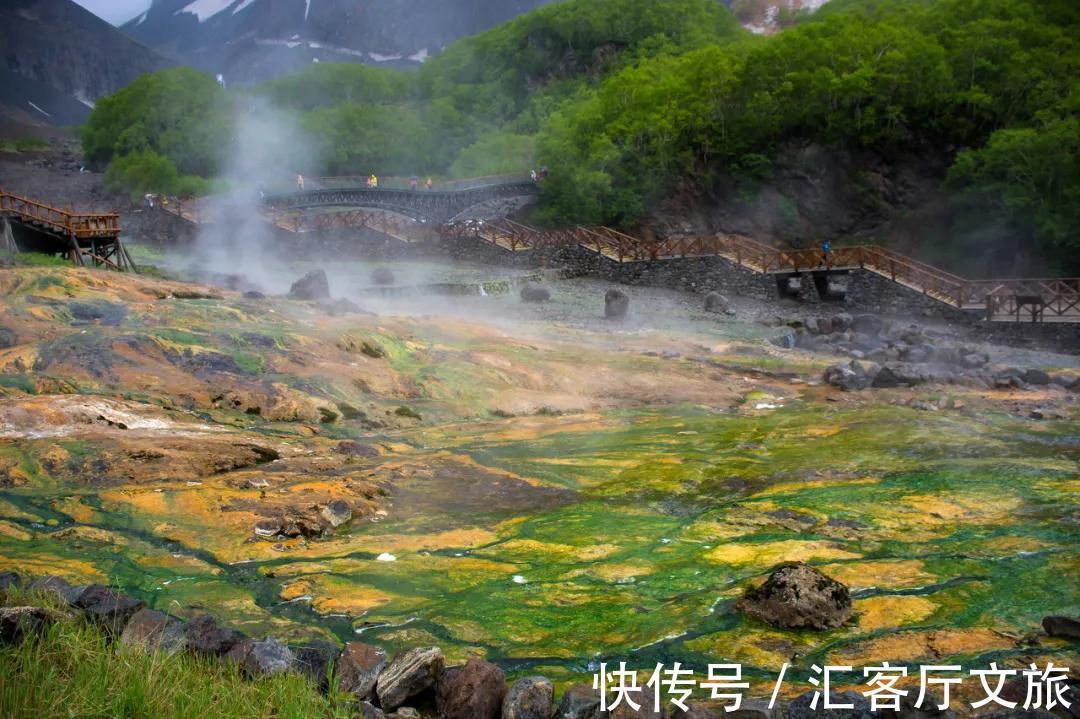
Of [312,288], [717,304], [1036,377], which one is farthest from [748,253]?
[312,288]

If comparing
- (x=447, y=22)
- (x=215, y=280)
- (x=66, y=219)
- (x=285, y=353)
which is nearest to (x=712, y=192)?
(x=215, y=280)

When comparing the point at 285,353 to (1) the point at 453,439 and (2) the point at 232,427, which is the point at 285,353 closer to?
(2) the point at 232,427

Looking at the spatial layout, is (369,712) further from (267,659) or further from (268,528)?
(268,528)

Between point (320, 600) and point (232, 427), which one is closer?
point (320, 600)

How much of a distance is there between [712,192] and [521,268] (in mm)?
11725

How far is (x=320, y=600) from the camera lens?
20.3ft

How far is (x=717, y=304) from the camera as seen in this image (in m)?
27.0

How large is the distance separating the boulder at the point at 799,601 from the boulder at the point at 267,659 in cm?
299

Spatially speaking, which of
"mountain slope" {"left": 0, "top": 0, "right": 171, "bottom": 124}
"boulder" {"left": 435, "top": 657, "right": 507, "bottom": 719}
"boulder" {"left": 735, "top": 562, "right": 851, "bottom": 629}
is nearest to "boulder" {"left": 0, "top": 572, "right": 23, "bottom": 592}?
"boulder" {"left": 435, "top": 657, "right": 507, "bottom": 719}

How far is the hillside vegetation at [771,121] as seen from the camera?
32.2m

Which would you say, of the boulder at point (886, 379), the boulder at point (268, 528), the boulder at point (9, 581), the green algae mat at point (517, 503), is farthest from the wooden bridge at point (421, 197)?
the boulder at point (9, 581)

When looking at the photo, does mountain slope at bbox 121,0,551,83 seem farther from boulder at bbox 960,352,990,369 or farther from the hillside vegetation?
boulder at bbox 960,352,990,369

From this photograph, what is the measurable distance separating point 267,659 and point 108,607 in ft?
3.74

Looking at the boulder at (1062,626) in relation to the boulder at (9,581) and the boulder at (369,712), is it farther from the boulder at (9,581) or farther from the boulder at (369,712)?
the boulder at (9,581)
